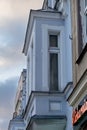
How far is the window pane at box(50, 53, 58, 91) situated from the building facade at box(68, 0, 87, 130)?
223 inches

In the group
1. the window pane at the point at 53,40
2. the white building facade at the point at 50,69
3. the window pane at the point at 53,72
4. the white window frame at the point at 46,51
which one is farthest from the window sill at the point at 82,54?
the window pane at the point at 53,40

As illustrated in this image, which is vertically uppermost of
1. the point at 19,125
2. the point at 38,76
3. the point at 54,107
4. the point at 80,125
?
the point at 19,125

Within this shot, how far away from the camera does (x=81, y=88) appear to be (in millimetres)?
12164

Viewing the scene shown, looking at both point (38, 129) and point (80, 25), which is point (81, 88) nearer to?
point (80, 25)

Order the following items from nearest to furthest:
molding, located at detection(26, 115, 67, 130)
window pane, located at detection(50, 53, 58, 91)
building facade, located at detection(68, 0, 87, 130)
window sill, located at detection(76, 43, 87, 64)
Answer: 1. building facade, located at detection(68, 0, 87, 130)
2. window sill, located at detection(76, 43, 87, 64)
3. molding, located at detection(26, 115, 67, 130)
4. window pane, located at detection(50, 53, 58, 91)

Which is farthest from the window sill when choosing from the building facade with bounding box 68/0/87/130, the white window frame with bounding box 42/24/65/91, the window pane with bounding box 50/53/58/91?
the window pane with bounding box 50/53/58/91

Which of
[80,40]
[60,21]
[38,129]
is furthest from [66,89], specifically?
[80,40]

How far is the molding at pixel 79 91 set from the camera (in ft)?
38.7

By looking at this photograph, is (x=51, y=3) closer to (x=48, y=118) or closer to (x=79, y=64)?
(x=48, y=118)

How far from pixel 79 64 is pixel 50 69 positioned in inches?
264

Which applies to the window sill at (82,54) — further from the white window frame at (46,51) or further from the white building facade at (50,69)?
the white window frame at (46,51)

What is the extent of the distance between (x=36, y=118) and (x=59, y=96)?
4.55 feet

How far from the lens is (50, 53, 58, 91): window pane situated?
19594 millimetres

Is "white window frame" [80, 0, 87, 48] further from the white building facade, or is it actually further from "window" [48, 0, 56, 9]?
"window" [48, 0, 56, 9]
